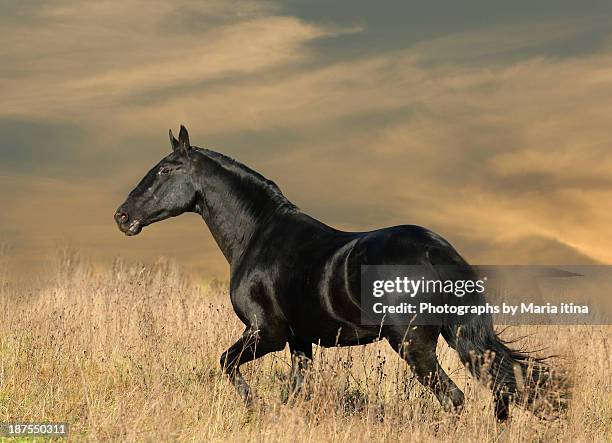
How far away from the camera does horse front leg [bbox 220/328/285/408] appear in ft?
25.9

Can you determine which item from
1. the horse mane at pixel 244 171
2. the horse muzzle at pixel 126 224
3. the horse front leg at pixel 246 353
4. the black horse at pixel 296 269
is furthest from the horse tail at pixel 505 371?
the horse muzzle at pixel 126 224

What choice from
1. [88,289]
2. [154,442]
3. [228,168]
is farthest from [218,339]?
[88,289]

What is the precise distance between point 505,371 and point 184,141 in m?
4.35

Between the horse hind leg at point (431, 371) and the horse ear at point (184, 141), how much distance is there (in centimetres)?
344

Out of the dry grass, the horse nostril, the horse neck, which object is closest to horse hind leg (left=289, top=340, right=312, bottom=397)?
the dry grass

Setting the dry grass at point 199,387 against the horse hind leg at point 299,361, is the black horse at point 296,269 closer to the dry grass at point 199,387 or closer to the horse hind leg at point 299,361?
the horse hind leg at point 299,361

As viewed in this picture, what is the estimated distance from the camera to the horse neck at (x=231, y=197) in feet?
28.3

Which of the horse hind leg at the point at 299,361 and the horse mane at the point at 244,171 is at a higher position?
the horse mane at the point at 244,171

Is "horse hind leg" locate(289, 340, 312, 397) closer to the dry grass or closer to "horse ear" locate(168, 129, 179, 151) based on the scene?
the dry grass

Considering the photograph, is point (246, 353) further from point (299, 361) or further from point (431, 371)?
point (431, 371)

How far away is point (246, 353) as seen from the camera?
7.96m

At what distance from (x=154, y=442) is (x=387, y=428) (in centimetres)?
206

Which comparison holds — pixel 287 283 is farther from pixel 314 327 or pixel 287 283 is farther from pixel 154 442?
pixel 154 442

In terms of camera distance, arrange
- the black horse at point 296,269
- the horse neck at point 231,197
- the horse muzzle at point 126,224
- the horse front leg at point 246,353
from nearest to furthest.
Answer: the black horse at point 296,269, the horse front leg at point 246,353, the horse neck at point 231,197, the horse muzzle at point 126,224
